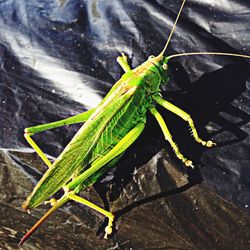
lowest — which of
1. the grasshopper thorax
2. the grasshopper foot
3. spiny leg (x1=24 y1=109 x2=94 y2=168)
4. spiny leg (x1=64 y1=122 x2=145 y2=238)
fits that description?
the grasshopper foot

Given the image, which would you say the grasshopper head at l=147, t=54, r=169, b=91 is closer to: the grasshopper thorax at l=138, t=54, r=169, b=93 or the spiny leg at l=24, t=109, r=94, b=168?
the grasshopper thorax at l=138, t=54, r=169, b=93

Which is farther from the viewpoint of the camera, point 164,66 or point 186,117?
point 164,66

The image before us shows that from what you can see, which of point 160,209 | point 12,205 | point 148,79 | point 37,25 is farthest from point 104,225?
point 37,25

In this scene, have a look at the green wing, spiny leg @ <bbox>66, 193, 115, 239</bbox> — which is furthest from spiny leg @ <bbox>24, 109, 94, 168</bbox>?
spiny leg @ <bbox>66, 193, 115, 239</bbox>

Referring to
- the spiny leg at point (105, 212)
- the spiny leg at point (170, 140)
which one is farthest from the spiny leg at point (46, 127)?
the spiny leg at point (170, 140)

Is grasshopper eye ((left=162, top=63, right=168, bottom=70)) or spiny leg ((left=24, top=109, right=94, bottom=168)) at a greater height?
grasshopper eye ((left=162, top=63, right=168, bottom=70))

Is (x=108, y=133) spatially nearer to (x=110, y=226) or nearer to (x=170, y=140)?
(x=170, y=140)

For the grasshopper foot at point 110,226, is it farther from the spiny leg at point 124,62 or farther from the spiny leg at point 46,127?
the spiny leg at point 124,62

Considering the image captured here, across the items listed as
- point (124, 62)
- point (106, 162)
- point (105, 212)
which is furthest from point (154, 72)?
point (105, 212)
